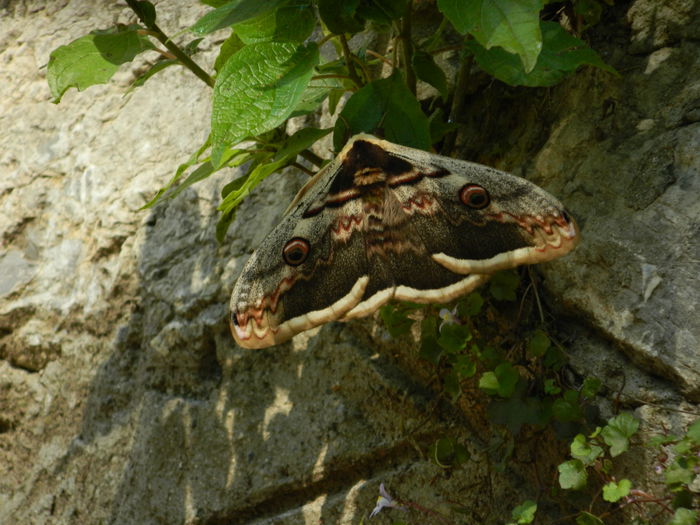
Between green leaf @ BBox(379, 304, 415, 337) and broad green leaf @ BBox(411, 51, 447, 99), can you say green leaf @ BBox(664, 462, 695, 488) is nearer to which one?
green leaf @ BBox(379, 304, 415, 337)

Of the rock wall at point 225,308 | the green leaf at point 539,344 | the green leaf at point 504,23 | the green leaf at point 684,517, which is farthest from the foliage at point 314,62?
the green leaf at point 684,517

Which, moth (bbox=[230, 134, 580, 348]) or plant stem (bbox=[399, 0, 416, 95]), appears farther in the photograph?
plant stem (bbox=[399, 0, 416, 95])

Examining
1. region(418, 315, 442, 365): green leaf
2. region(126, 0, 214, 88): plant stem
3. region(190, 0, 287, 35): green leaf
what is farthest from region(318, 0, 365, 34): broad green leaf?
region(418, 315, 442, 365): green leaf

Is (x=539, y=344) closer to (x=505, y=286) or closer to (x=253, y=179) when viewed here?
(x=505, y=286)

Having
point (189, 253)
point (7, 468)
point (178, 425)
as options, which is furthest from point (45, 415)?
point (189, 253)

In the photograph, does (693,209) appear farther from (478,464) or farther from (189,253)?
(189,253)

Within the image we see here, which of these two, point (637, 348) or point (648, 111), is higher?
point (648, 111)

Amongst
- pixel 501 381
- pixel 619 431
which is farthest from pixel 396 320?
pixel 619 431
